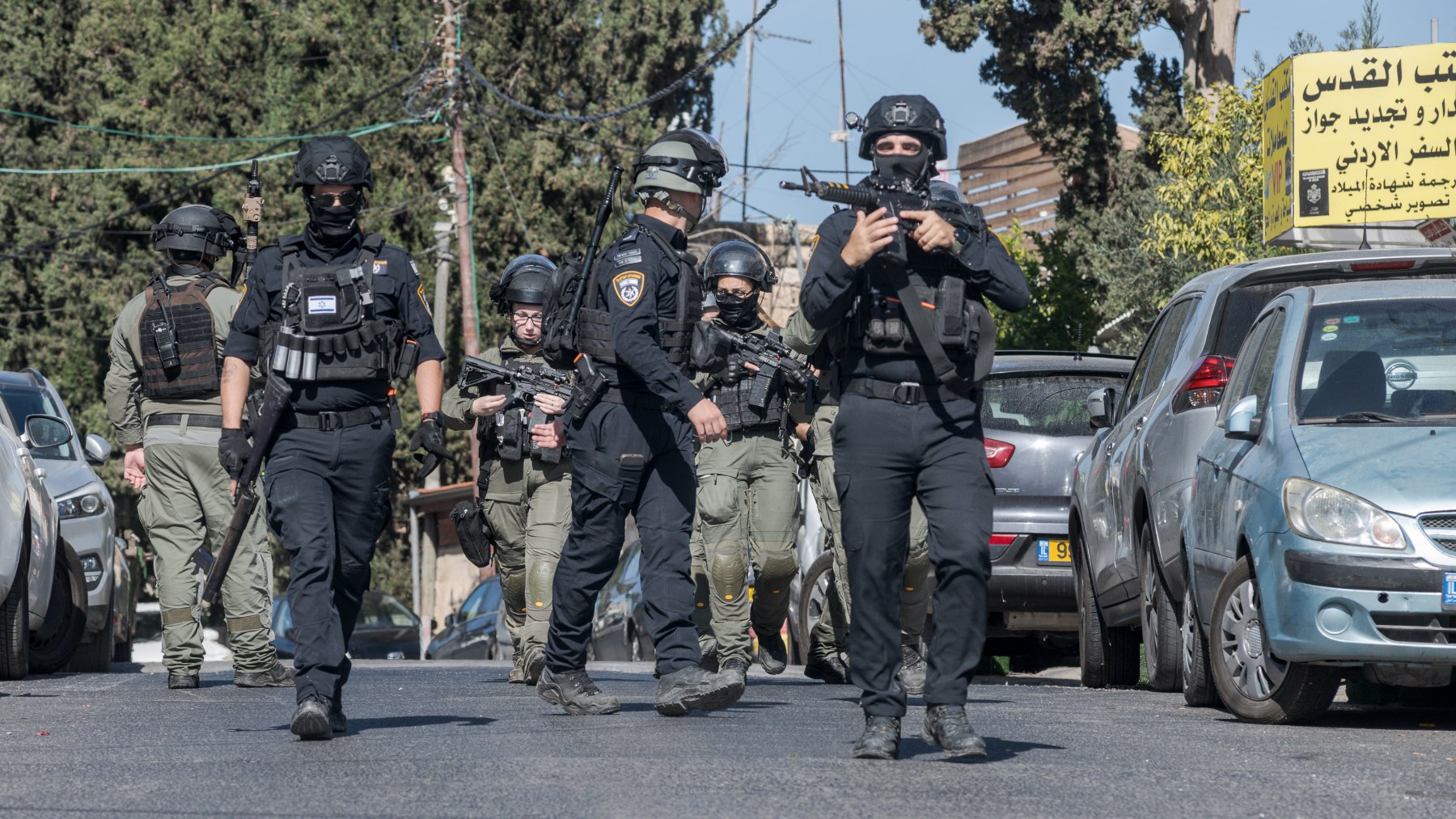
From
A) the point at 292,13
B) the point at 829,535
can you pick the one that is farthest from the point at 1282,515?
the point at 292,13

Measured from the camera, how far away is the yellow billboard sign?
1488 cm

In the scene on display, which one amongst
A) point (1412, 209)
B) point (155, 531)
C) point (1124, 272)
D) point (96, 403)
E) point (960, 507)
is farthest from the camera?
point (96, 403)

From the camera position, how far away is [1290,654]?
7109mm

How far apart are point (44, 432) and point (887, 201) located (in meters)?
7.79

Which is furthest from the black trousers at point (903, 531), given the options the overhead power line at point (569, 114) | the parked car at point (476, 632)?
the overhead power line at point (569, 114)

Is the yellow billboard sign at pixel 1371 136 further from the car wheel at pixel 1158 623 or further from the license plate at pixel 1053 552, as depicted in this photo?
the car wheel at pixel 1158 623

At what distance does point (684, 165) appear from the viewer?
7613 mm

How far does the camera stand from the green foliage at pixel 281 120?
3541cm

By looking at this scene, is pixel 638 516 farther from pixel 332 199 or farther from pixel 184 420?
pixel 184 420

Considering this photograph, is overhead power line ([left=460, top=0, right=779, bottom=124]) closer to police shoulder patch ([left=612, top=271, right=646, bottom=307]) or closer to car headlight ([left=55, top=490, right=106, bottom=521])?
car headlight ([left=55, top=490, right=106, bottom=521])

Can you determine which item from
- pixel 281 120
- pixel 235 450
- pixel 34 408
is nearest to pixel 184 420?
pixel 235 450

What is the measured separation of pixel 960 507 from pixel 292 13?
110 ft

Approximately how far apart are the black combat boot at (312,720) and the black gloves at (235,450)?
98 centimetres

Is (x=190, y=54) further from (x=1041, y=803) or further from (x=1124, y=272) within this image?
(x=1041, y=803)
